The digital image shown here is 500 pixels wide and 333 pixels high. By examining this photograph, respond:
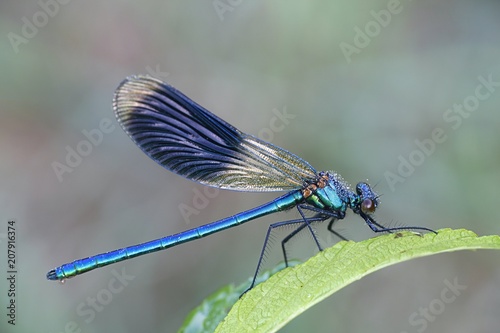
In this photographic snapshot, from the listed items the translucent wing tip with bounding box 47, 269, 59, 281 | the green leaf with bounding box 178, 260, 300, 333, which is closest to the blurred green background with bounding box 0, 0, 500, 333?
the translucent wing tip with bounding box 47, 269, 59, 281

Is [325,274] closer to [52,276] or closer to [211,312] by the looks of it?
[211,312]

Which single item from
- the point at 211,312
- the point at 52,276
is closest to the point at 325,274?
the point at 211,312

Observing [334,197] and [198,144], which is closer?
[334,197]

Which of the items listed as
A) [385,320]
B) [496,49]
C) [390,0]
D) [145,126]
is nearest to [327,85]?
[390,0]

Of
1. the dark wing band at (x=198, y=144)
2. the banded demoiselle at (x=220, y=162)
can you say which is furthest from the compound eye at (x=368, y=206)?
the dark wing band at (x=198, y=144)

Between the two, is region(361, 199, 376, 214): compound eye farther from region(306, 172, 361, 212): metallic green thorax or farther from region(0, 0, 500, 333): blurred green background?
region(0, 0, 500, 333): blurred green background

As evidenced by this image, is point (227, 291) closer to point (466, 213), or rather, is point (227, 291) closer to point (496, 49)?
point (466, 213)

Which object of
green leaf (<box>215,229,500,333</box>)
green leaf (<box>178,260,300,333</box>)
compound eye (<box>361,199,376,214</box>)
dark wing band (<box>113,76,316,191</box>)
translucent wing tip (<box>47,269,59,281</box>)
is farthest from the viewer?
dark wing band (<box>113,76,316,191</box>)
